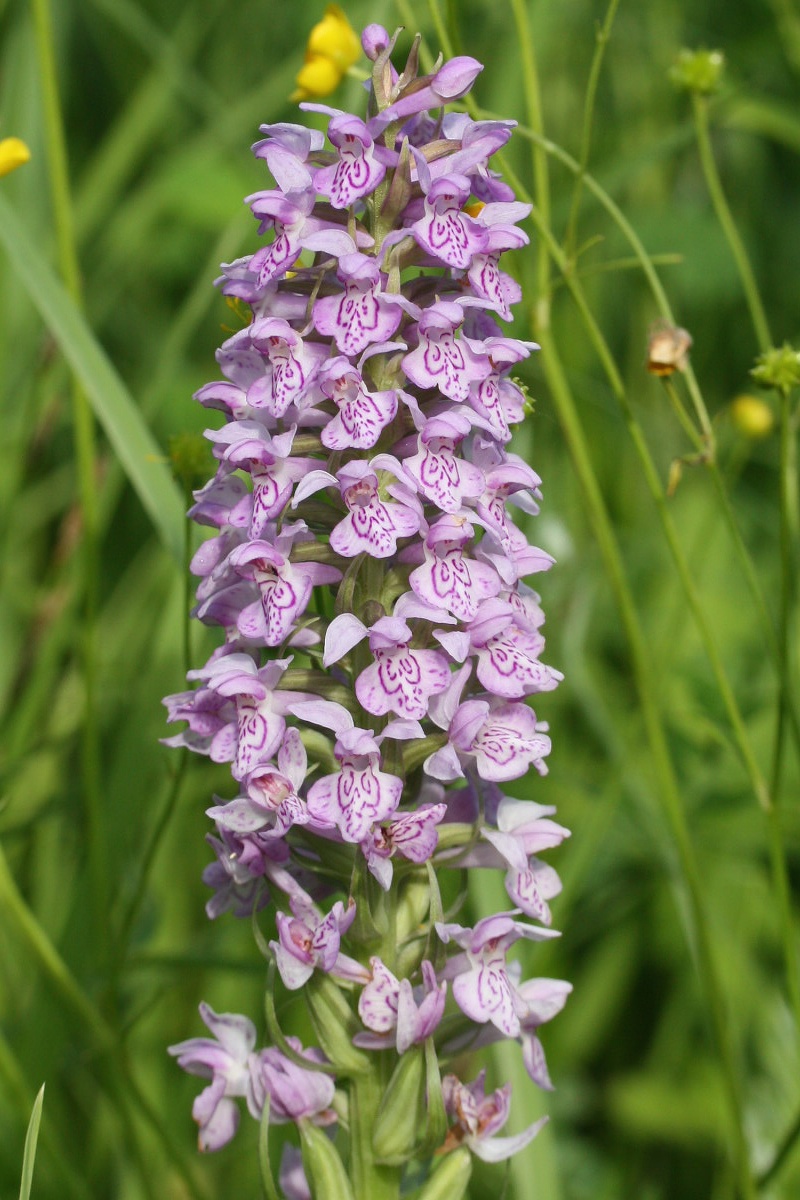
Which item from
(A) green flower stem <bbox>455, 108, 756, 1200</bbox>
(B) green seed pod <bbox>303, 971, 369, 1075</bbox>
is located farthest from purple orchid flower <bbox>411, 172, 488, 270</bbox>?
(B) green seed pod <bbox>303, 971, 369, 1075</bbox>

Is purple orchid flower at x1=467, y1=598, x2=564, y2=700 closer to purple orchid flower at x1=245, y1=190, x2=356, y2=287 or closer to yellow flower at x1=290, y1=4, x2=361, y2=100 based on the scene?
purple orchid flower at x1=245, y1=190, x2=356, y2=287

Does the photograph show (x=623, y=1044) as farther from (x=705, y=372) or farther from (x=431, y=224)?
(x=431, y=224)

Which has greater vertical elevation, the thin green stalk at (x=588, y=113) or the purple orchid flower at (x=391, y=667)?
the thin green stalk at (x=588, y=113)

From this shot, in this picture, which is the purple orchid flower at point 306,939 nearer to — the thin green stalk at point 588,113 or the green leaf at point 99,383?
the green leaf at point 99,383

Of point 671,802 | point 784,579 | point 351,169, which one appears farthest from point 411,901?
point 351,169

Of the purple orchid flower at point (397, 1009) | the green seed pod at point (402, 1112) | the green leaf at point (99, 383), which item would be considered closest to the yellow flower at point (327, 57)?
the green leaf at point (99, 383)

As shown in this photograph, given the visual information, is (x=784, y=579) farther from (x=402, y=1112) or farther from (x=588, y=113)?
(x=402, y=1112)

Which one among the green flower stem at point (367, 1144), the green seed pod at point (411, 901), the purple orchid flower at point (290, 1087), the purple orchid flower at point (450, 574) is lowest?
the green flower stem at point (367, 1144)
